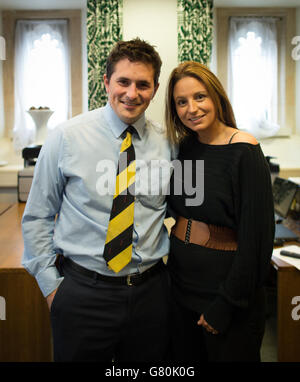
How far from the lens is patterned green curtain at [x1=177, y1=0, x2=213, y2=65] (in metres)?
3.54

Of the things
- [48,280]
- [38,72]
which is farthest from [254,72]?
[48,280]

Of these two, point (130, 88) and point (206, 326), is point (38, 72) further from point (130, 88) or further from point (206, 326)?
point (206, 326)

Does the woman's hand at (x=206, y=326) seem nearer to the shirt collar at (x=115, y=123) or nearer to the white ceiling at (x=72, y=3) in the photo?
the shirt collar at (x=115, y=123)

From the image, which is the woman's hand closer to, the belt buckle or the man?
the man

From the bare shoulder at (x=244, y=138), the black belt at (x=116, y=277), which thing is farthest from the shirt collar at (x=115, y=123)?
the black belt at (x=116, y=277)

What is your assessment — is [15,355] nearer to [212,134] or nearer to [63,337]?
[63,337]

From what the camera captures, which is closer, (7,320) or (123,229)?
(123,229)

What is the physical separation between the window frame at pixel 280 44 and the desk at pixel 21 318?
11.7 feet

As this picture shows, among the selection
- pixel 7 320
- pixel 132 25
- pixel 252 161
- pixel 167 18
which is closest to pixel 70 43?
pixel 132 25

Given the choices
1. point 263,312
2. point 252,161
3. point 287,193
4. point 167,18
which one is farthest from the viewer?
point 167,18

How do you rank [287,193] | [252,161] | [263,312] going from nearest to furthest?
1. [252,161]
2. [263,312]
3. [287,193]

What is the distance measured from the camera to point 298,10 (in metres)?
4.41

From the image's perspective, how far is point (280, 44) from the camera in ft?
14.6
